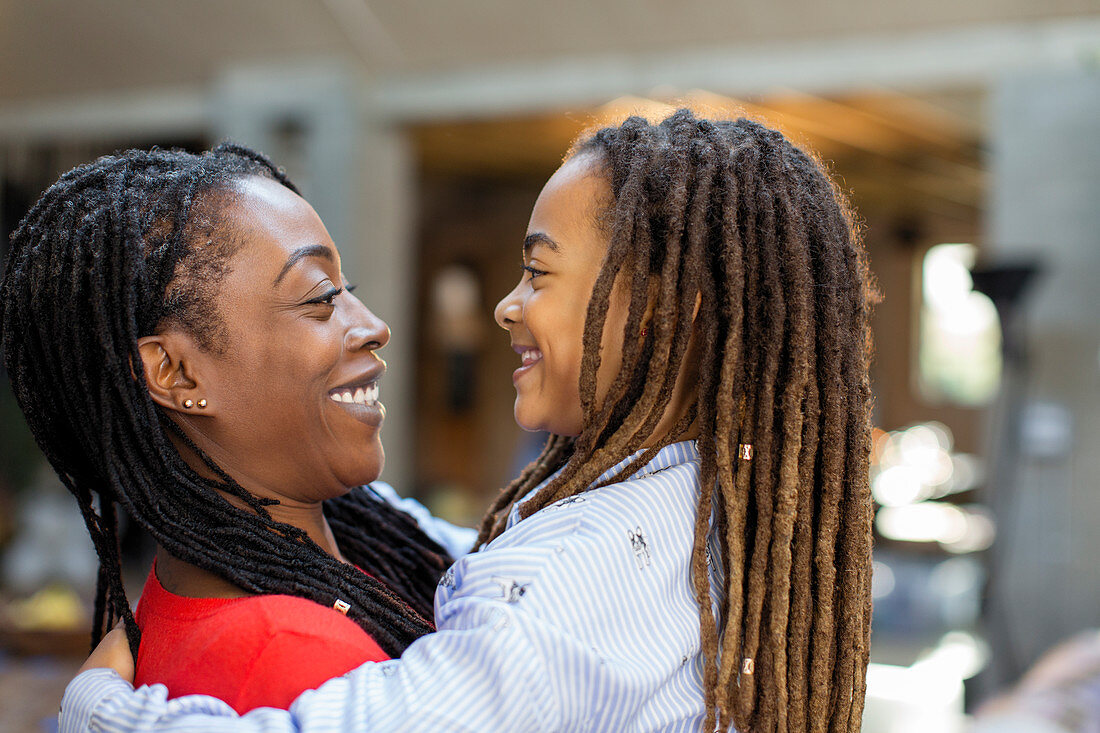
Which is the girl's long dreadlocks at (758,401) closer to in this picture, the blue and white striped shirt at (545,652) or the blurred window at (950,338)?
the blue and white striped shirt at (545,652)

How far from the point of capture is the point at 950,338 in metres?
13.3

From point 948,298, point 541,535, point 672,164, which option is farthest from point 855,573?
point 948,298

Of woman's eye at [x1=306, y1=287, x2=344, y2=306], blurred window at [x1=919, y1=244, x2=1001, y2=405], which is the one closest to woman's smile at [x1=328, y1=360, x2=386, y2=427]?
woman's eye at [x1=306, y1=287, x2=344, y2=306]

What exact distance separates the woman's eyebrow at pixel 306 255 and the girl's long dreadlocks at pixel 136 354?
0.22 feet

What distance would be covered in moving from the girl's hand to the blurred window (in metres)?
13.1

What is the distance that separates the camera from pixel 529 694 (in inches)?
34.7

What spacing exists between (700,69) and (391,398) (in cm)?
285

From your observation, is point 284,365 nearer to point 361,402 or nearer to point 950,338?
point 361,402

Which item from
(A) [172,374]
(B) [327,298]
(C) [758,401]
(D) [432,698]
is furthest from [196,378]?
(C) [758,401]

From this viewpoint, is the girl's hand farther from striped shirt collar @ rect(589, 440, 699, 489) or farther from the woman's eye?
striped shirt collar @ rect(589, 440, 699, 489)

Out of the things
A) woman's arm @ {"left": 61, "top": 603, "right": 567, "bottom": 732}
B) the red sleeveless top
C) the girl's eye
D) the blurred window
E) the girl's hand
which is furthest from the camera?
the blurred window

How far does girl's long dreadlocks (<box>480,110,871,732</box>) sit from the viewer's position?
43.2 inches

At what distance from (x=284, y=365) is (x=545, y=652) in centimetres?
56

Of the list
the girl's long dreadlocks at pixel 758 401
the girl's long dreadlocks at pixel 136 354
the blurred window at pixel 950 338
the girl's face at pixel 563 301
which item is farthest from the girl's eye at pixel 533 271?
the blurred window at pixel 950 338
